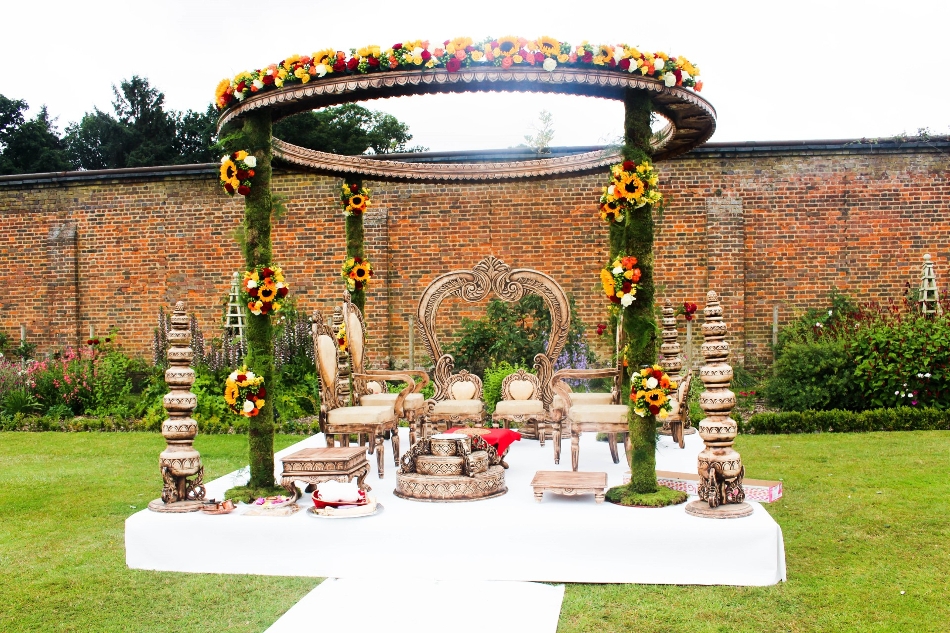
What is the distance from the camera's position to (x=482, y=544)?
15.4ft

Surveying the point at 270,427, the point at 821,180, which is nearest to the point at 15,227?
the point at 270,427

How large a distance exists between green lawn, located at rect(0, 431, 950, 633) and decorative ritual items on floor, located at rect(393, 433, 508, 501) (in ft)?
3.06

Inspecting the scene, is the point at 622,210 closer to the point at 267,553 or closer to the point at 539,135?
the point at 267,553

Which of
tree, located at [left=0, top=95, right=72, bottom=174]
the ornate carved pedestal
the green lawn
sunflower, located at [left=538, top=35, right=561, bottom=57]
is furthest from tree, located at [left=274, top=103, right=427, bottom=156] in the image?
sunflower, located at [left=538, top=35, right=561, bottom=57]

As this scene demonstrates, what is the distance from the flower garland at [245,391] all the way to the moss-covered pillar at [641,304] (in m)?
2.38

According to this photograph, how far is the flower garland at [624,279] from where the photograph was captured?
202 inches

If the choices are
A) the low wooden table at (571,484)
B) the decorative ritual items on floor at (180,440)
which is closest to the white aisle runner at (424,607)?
the low wooden table at (571,484)

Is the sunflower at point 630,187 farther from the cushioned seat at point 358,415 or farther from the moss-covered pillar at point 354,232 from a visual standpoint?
the moss-covered pillar at point 354,232

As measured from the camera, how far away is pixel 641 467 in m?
5.18

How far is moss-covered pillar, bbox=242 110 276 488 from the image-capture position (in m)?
5.49

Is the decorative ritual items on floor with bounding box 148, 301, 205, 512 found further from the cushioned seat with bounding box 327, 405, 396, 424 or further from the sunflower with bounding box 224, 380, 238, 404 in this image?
the cushioned seat with bounding box 327, 405, 396, 424

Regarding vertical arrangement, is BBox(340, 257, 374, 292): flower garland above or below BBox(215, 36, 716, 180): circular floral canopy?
below

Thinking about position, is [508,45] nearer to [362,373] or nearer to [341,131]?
[362,373]

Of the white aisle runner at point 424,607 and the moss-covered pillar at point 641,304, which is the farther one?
the moss-covered pillar at point 641,304
